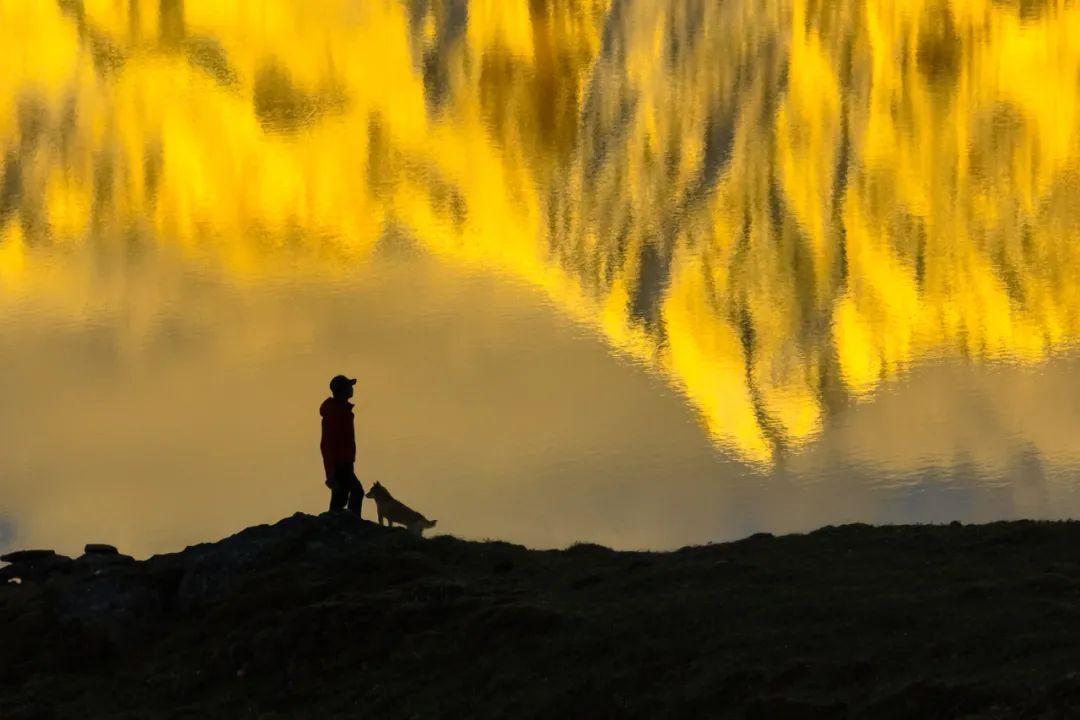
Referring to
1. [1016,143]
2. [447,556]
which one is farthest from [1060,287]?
[447,556]

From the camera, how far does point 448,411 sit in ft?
169

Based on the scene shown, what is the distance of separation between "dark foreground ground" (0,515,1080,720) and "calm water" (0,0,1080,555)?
14.1 metres

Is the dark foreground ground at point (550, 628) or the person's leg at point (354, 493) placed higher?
the person's leg at point (354, 493)

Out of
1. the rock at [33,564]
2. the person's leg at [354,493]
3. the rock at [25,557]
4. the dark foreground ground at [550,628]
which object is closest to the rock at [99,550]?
the rock at [33,564]

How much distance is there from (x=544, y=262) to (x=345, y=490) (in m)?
51.4

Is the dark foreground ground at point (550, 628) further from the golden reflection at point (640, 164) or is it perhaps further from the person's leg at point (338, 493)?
the golden reflection at point (640, 164)

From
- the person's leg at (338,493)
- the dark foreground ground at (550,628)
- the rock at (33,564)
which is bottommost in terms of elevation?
the dark foreground ground at (550,628)

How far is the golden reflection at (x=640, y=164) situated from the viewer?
79.5m

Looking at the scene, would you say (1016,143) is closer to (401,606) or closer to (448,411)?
(448,411)

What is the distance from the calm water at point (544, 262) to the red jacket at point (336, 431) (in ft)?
43.4

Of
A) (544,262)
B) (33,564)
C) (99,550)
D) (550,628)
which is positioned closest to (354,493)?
(99,550)

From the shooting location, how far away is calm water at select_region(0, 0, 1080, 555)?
4666 centimetres

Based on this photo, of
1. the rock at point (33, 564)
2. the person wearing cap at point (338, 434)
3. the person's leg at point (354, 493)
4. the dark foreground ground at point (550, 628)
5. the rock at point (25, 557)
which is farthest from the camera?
the rock at point (25, 557)

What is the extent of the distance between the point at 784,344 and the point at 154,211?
36.5 m
